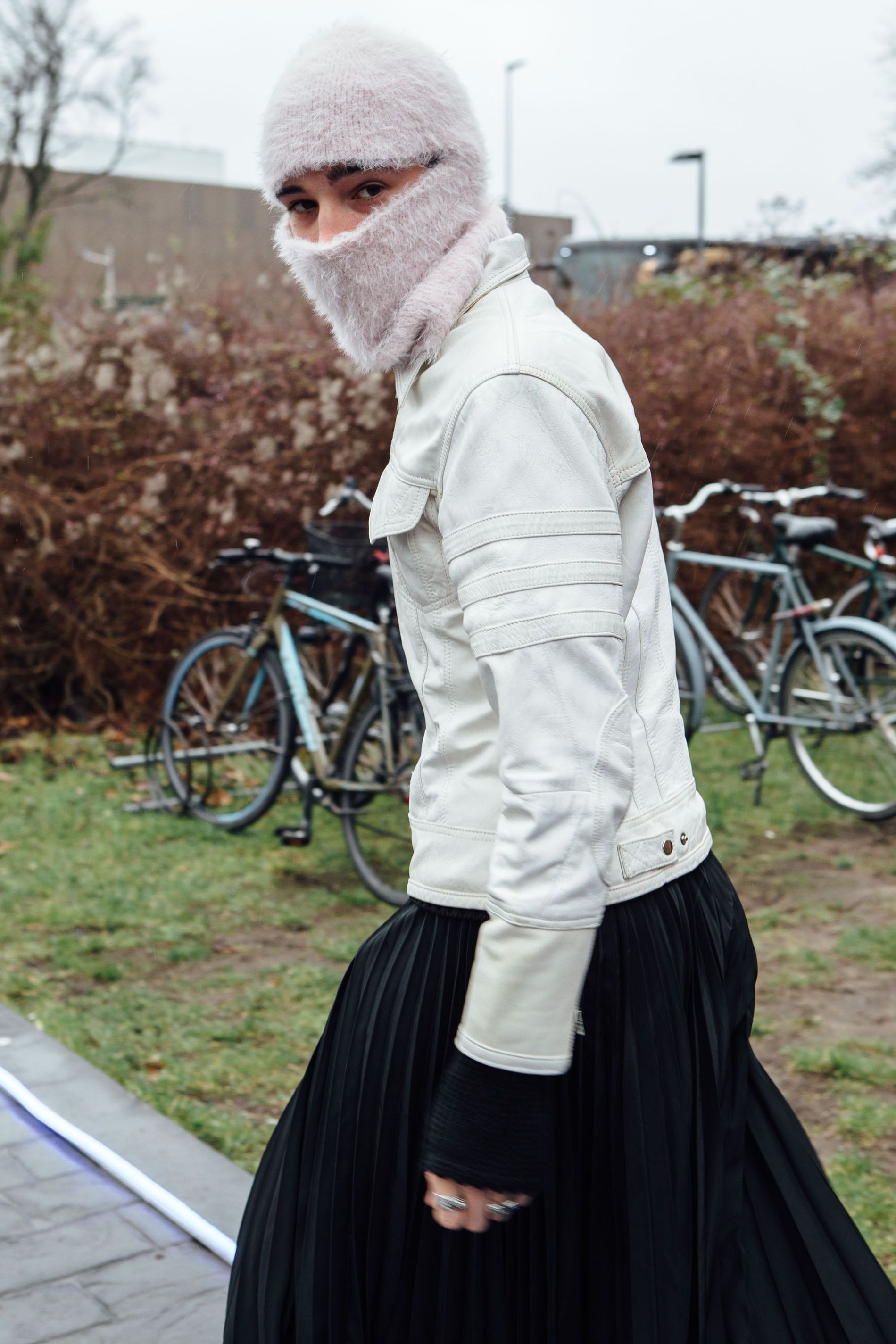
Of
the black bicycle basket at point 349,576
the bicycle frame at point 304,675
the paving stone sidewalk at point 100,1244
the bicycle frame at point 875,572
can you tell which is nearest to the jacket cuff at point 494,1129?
the paving stone sidewalk at point 100,1244

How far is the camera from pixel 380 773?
5.43 m

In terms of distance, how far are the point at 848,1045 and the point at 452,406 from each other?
9.95ft

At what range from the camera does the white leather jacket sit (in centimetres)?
138

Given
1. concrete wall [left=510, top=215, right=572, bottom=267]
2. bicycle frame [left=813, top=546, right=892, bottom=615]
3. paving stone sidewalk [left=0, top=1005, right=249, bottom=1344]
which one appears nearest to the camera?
paving stone sidewalk [left=0, top=1005, right=249, bottom=1344]

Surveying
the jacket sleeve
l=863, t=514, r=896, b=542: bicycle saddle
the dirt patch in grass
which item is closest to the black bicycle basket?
the dirt patch in grass

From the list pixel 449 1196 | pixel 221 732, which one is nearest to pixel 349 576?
pixel 221 732

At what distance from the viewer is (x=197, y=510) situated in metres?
7.89

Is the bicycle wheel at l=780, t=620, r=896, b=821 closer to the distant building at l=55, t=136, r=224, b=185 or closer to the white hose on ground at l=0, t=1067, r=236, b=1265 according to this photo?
the white hose on ground at l=0, t=1067, r=236, b=1265

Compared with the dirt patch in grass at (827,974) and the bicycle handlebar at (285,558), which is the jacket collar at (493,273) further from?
the bicycle handlebar at (285,558)

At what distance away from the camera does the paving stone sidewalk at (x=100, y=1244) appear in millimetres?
2559

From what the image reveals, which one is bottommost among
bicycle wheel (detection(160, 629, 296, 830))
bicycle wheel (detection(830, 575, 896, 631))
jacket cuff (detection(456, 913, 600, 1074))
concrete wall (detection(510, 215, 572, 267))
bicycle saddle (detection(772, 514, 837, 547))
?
bicycle wheel (detection(160, 629, 296, 830))

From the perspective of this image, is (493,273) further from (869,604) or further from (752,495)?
(869,604)

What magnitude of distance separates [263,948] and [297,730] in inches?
47.7

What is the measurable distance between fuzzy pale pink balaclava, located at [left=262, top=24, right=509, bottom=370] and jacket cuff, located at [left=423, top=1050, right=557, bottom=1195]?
0.76m
